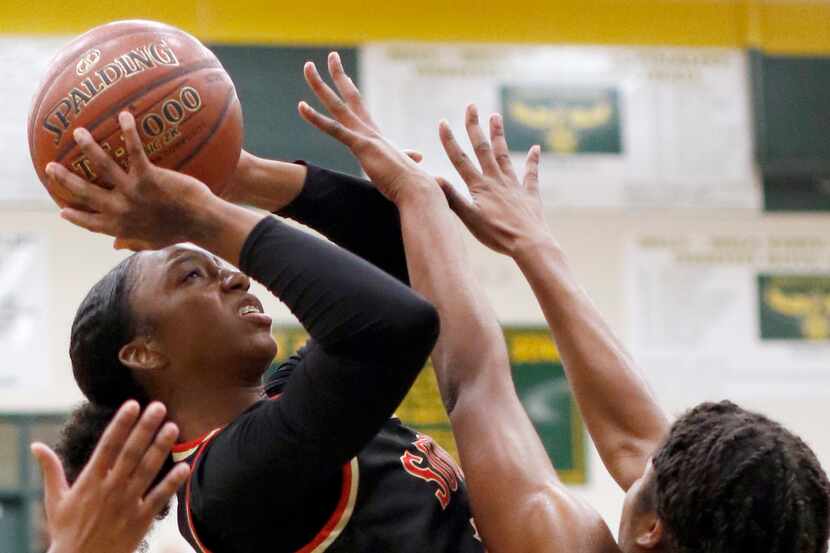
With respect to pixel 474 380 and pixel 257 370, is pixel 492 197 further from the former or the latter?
pixel 257 370

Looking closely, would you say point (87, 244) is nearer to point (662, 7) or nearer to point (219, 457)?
point (662, 7)

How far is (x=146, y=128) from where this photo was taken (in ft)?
7.01

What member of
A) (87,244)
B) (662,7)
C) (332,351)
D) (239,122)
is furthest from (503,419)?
(662,7)

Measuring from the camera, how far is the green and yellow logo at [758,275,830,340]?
6.99m

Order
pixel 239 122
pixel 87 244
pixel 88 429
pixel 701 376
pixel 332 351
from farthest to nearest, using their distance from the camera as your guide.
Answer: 1. pixel 701 376
2. pixel 87 244
3. pixel 88 429
4. pixel 239 122
5. pixel 332 351

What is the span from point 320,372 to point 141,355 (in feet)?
1.77

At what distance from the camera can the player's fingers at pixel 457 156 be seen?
262 centimetres

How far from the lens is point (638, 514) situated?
220 centimetres

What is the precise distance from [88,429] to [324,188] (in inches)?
25.2

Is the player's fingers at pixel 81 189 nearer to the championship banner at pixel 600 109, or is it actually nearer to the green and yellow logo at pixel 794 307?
the championship banner at pixel 600 109

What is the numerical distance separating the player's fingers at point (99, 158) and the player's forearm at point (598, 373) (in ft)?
2.83

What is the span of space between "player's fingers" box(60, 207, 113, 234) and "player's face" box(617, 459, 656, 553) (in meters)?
0.94

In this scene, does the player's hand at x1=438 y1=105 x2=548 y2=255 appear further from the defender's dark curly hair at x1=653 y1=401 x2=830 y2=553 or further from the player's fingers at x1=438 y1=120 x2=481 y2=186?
the defender's dark curly hair at x1=653 y1=401 x2=830 y2=553

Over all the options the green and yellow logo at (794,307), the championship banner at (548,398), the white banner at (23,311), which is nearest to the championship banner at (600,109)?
the green and yellow logo at (794,307)
